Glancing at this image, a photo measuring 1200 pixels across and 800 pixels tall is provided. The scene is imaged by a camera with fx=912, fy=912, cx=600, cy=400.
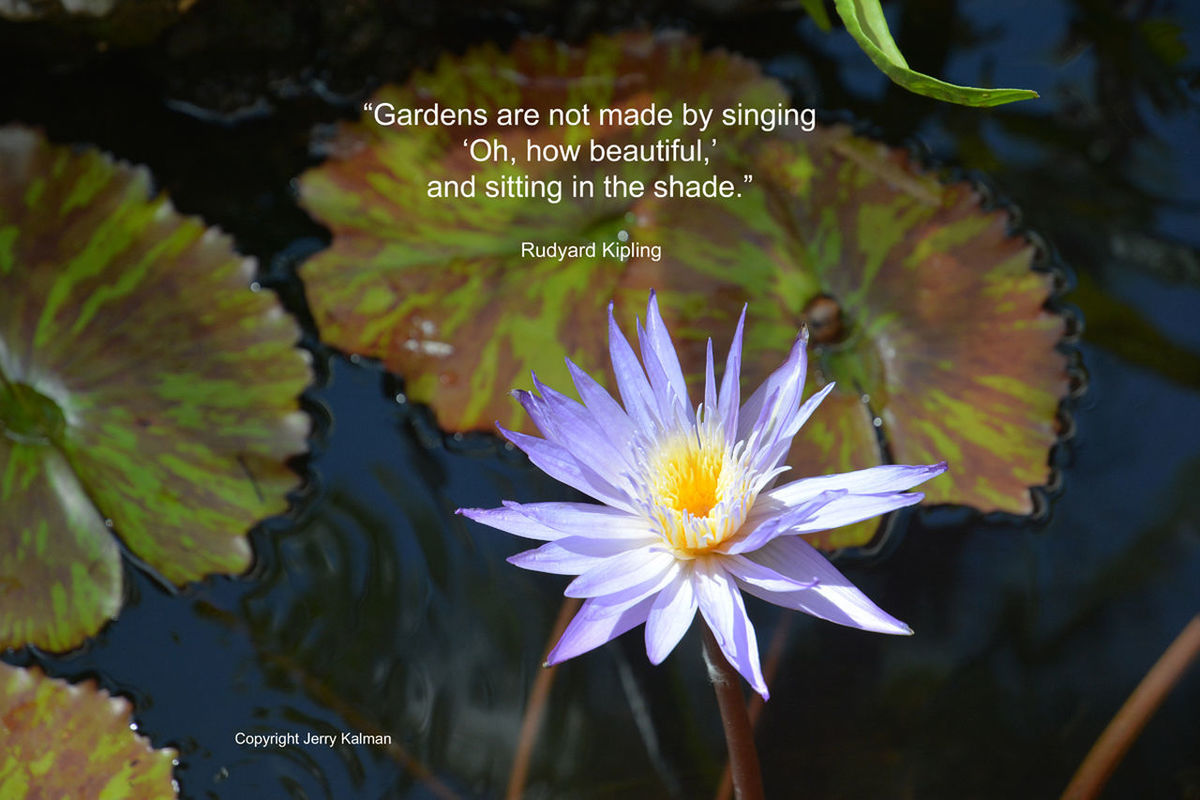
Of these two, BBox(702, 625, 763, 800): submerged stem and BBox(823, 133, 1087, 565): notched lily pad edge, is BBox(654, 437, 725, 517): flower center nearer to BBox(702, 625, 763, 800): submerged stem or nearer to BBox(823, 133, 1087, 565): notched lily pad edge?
BBox(702, 625, 763, 800): submerged stem

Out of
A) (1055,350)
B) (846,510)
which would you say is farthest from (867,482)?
(1055,350)

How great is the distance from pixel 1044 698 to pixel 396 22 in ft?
5.90

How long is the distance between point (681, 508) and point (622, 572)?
98 mm

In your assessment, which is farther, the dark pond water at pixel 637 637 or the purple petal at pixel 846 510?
the dark pond water at pixel 637 637

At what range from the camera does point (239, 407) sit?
1525 millimetres

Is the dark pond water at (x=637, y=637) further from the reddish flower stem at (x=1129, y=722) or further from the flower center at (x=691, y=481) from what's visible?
the flower center at (x=691, y=481)

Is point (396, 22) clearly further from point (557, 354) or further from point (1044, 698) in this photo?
point (1044, 698)

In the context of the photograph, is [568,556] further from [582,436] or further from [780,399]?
[780,399]

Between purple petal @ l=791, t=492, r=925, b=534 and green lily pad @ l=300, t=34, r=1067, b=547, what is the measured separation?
54 cm

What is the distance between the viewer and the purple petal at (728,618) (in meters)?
0.87

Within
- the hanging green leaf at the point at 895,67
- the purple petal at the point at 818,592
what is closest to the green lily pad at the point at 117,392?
the purple petal at the point at 818,592

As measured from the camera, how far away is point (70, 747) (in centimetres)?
128

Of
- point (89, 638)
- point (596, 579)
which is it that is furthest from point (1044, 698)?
point (89, 638)

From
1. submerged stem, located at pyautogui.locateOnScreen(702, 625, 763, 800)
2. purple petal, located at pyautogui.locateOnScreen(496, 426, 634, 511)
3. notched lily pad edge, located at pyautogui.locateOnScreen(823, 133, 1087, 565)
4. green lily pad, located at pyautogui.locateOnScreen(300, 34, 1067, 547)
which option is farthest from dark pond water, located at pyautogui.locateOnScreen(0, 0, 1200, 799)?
purple petal, located at pyautogui.locateOnScreen(496, 426, 634, 511)
